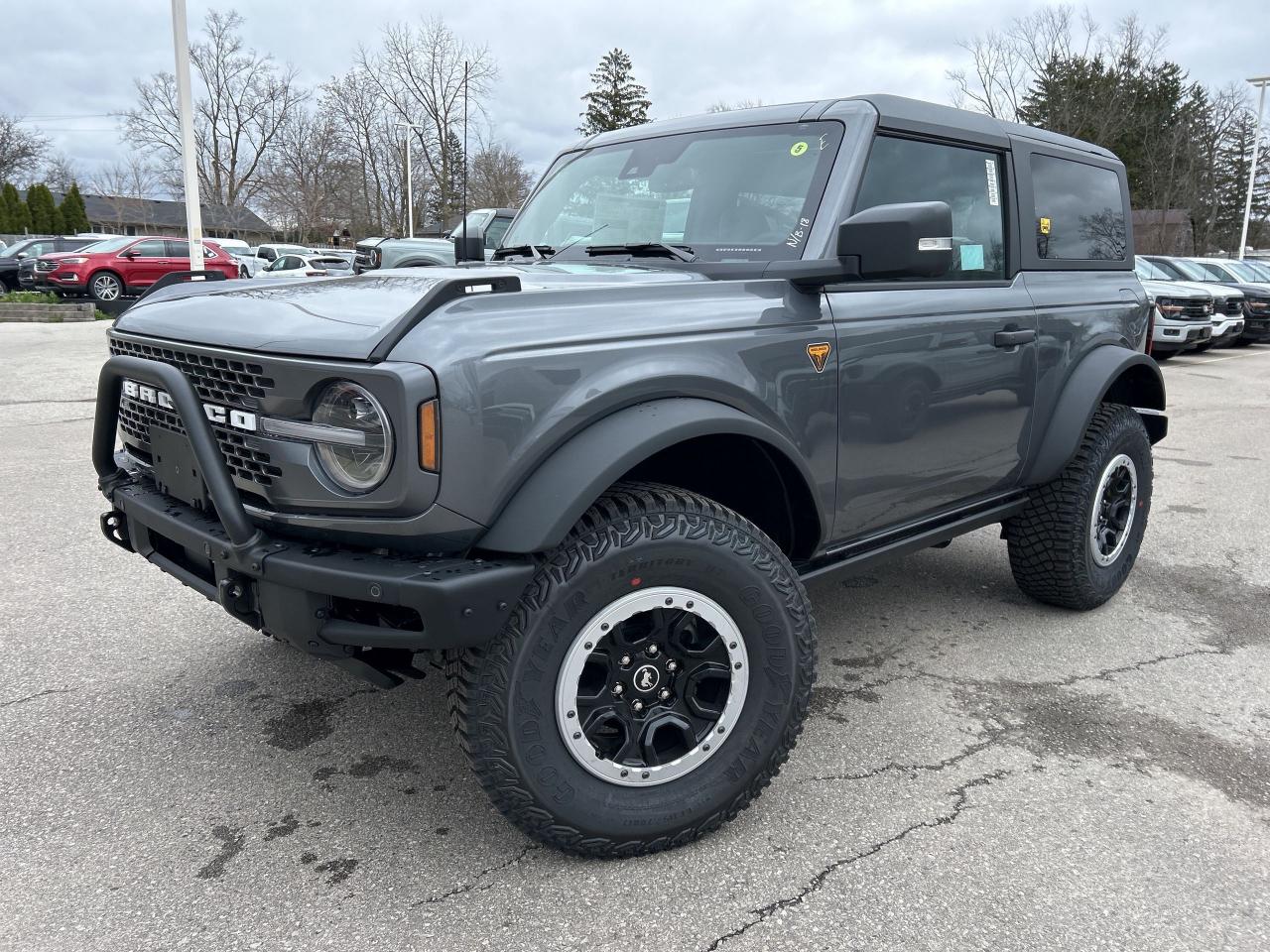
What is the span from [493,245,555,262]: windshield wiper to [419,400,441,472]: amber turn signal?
5.10 ft

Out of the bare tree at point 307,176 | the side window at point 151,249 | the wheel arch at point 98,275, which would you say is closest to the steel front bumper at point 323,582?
the wheel arch at point 98,275

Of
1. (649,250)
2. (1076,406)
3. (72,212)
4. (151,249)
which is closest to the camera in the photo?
(649,250)

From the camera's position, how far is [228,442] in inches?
90.1

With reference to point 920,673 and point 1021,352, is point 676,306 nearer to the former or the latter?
point 1021,352

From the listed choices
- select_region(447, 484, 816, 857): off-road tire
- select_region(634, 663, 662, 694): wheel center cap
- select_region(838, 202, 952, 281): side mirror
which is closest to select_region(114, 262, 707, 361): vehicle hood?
select_region(838, 202, 952, 281): side mirror

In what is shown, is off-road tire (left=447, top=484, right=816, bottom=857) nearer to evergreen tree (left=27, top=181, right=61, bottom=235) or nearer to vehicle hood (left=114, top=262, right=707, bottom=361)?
vehicle hood (left=114, top=262, right=707, bottom=361)

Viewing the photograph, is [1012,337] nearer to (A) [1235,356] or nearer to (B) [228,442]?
(B) [228,442]

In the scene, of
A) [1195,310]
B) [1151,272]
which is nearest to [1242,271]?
[1151,272]

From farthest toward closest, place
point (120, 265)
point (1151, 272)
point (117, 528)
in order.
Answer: point (120, 265)
point (1151, 272)
point (117, 528)

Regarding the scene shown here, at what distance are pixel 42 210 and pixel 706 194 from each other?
2420 inches

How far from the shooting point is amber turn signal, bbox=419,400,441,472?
1.95m

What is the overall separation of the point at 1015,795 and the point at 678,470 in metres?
1.31

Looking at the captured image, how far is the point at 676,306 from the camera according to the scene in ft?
8.01

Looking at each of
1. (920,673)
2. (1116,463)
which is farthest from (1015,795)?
(1116,463)
